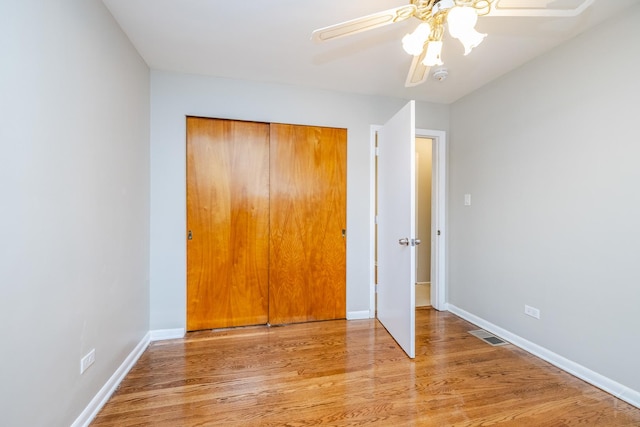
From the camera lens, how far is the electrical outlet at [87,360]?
142 cm

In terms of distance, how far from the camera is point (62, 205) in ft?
4.22

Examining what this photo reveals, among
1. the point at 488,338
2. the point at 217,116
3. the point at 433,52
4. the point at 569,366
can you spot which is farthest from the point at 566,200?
the point at 217,116

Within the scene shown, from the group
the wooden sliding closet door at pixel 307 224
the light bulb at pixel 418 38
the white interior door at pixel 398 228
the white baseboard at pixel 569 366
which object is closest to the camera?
the light bulb at pixel 418 38

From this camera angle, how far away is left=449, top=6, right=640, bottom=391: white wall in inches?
64.6

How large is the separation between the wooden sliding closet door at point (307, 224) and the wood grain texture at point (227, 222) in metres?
0.11

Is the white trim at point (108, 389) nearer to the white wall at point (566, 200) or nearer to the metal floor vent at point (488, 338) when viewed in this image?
the metal floor vent at point (488, 338)

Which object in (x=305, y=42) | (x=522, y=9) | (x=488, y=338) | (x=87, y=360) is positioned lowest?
(x=488, y=338)

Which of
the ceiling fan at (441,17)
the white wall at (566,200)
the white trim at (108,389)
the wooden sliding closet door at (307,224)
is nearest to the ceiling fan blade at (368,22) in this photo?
the ceiling fan at (441,17)

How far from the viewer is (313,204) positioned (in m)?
2.73

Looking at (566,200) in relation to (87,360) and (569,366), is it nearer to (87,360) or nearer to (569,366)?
(569,366)

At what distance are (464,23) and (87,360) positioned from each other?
99.9 inches

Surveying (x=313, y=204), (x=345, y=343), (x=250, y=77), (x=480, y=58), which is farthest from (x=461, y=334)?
(x=250, y=77)

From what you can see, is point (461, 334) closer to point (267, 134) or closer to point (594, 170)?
point (594, 170)

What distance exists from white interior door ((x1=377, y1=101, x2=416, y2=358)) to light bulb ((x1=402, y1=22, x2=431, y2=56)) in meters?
0.76
